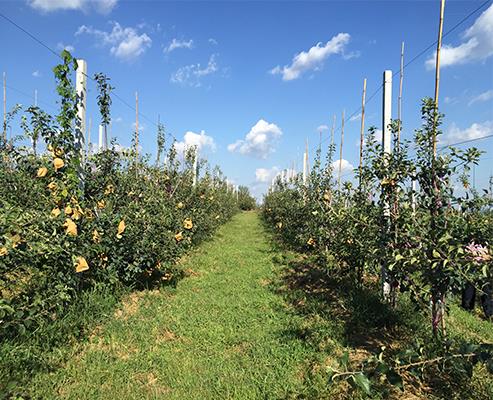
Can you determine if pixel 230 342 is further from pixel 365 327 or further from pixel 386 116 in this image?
pixel 386 116

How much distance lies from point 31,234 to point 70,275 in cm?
140

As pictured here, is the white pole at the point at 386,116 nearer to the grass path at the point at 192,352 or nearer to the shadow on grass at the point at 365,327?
the shadow on grass at the point at 365,327

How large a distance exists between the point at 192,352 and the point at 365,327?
187cm

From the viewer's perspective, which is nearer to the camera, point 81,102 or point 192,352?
point 192,352

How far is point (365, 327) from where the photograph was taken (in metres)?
3.76

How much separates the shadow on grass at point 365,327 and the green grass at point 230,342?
11mm

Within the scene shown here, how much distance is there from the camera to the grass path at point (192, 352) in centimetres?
272

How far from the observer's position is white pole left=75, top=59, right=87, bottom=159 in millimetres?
4012

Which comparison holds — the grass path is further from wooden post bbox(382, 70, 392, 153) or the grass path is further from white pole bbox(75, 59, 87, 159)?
wooden post bbox(382, 70, 392, 153)

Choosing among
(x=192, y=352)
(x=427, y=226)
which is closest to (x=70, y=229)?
(x=192, y=352)

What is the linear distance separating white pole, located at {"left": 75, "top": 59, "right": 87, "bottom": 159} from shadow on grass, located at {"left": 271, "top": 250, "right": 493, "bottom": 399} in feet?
10.5

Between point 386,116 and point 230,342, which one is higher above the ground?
point 386,116

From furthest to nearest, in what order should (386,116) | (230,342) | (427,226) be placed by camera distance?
1. (386,116)
2. (230,342)
3. (427,226)

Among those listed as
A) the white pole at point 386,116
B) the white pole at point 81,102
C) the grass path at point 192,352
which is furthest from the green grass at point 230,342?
the white pole at point 81,102
